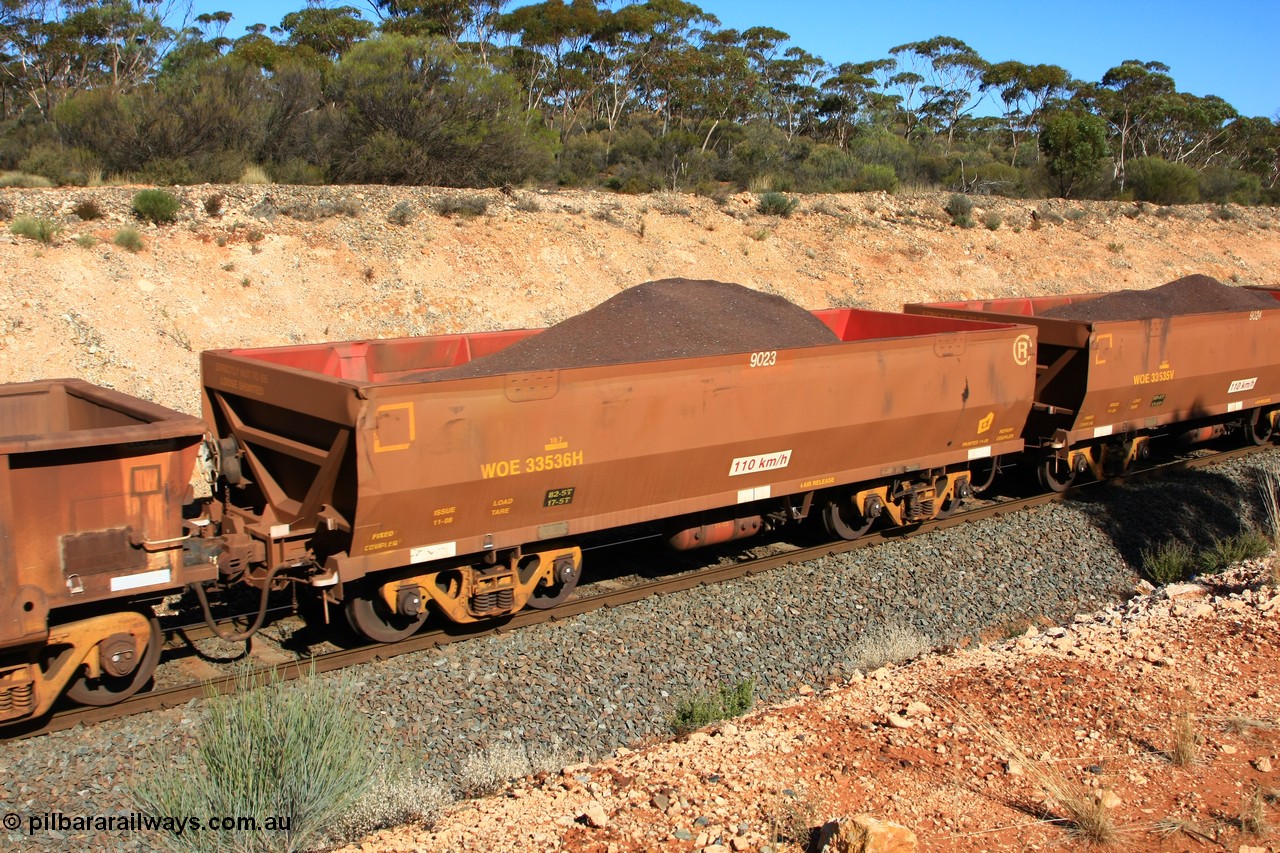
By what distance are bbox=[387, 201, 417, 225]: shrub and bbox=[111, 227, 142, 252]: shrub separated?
5.34 m

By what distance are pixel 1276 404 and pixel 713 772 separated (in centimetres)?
1382

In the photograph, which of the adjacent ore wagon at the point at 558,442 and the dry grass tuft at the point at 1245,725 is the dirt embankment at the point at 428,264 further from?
the dry grass tuft at the point at 1245,725

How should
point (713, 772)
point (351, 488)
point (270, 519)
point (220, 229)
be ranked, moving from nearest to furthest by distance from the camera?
1. point (713, 772)
2. point (351, 488)
3. point (270, 519)
4. point (220, 229)

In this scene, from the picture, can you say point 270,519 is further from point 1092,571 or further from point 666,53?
point 666,53

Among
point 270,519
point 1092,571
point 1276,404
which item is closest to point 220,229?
point 270,519

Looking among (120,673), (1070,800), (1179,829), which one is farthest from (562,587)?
(1179,829)

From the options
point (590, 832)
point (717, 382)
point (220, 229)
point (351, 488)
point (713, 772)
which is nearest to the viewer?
point (590, 832)

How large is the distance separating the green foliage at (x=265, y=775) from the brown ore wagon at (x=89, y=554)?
119cm

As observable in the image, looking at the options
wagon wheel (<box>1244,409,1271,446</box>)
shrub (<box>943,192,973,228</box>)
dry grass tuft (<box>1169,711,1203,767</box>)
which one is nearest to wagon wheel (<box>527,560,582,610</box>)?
dry grass tuft (<box>1169,711,1203,767</box>)

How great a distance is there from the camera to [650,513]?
9156 millimetres

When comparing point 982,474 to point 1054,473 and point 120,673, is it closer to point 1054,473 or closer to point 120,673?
point 1054,473

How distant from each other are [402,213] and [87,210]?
20.7ft

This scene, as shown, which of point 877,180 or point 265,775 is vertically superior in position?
point 877,180

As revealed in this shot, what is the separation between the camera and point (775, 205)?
1172 inches
